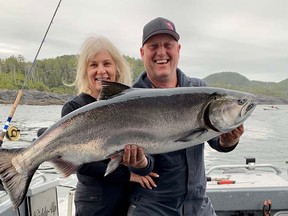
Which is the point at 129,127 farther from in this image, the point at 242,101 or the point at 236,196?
the point at 236,196

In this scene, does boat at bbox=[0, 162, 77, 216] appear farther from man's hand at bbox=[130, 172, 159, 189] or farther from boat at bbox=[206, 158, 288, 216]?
boat at bbox=[206, 158, 288, 216]

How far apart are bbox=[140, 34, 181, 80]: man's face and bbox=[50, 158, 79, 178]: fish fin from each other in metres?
1.12

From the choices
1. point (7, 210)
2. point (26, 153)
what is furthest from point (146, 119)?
point (7, 210)

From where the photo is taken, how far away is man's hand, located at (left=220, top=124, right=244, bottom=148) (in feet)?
10.1

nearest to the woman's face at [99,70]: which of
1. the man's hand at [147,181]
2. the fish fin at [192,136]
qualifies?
the man's hand at [147,181]

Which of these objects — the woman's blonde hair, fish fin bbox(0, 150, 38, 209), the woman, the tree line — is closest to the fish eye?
the woman

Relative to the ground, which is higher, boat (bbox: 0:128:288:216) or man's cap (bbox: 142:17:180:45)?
man's cap (bbox: 142:17:180:45)

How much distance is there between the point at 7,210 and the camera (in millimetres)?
4219

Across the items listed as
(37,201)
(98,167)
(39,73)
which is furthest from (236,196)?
(39,73)

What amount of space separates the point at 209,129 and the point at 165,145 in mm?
370

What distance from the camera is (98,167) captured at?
3.19 meters

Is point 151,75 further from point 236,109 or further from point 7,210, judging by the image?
point 7,210

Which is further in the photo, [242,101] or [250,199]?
[250,199]

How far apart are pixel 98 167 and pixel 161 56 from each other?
1152 millimetres
